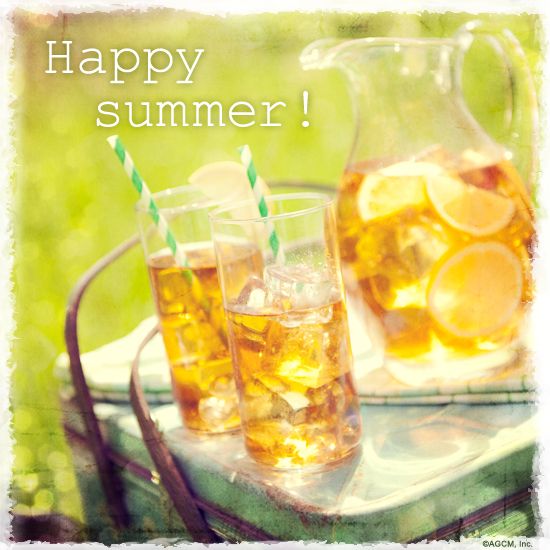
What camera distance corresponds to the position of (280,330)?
0.97 m

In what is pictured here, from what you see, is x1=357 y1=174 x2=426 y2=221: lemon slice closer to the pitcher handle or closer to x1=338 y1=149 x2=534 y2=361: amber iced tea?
x1=338 y1=149 x2=534 y2=361: amber iced tea

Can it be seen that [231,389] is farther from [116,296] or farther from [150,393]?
[116,296]

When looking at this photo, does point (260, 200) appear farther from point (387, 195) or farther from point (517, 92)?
point (517, 92)

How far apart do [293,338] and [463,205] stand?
1.04 feet

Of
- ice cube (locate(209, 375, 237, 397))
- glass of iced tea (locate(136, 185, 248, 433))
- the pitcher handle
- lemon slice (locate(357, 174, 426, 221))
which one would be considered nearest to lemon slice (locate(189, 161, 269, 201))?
glass of iced tea (locate(136, 185, 248, 433))

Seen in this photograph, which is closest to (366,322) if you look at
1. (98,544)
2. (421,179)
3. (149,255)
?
(421,179)

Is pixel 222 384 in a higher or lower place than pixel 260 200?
lower

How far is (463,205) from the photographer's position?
3.62ft

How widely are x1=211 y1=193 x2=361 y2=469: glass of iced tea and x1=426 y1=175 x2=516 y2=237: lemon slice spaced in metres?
0.18

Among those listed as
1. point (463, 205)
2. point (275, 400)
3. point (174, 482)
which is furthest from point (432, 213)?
point (174, 482)

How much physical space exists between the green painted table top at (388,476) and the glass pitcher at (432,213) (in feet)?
0.30

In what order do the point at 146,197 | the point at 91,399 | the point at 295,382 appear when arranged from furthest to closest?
1. the point at 91,399
2. the point at 146,197
3. the point at 295,382

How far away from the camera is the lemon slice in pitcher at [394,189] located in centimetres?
111

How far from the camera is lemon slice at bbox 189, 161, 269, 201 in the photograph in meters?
1.12
